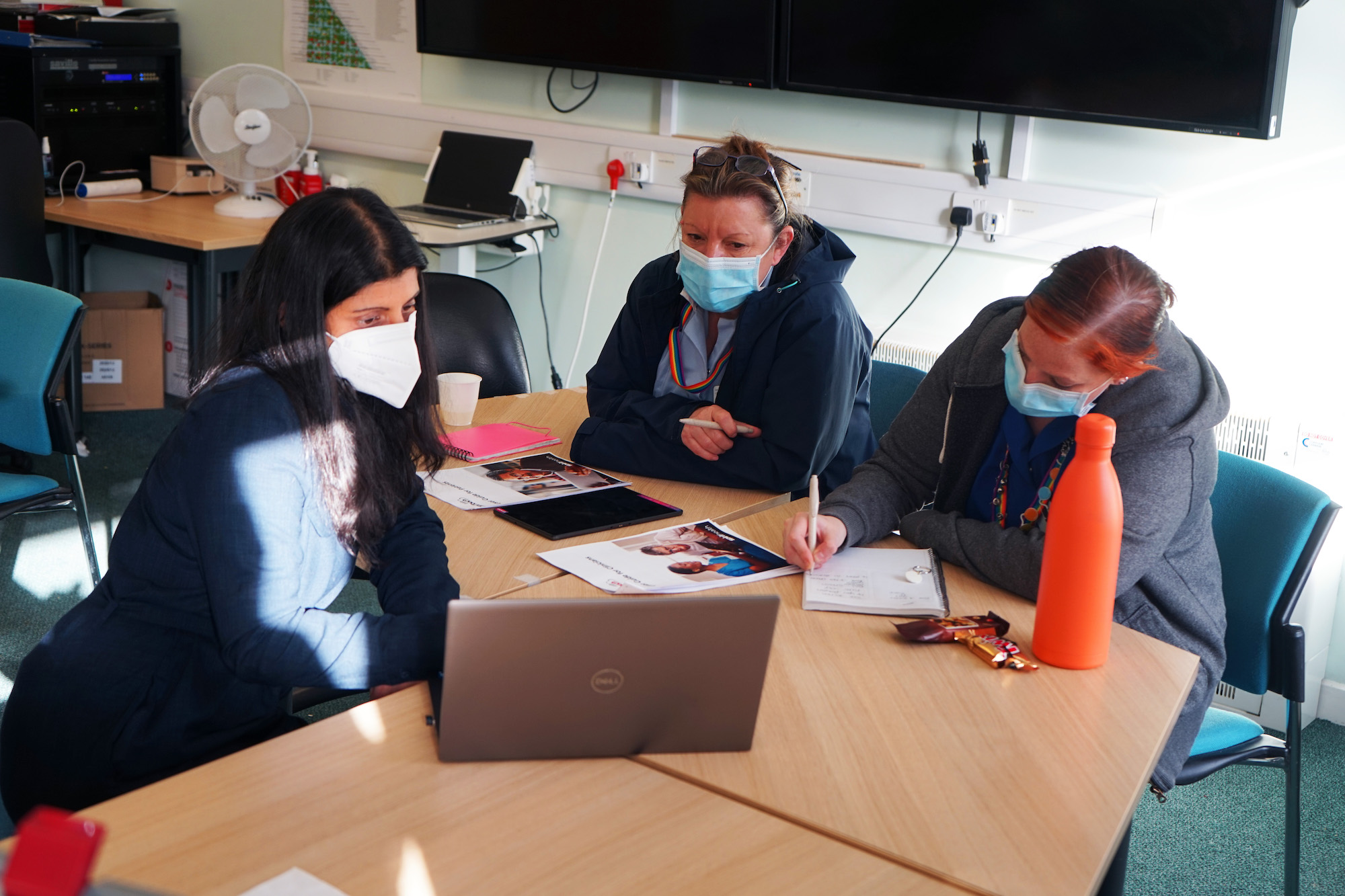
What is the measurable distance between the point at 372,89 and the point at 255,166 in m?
0.47

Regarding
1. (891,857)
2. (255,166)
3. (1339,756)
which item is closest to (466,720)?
(891,857)

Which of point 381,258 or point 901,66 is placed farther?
point 901,66

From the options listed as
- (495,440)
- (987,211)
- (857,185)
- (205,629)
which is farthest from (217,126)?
(205,629)

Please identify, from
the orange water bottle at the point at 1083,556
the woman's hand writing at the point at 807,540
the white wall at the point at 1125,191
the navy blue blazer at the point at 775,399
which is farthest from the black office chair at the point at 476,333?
the orange water bottle at the point at 1083,556

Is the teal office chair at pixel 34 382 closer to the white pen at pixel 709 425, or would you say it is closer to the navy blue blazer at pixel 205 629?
the navy blue blazer at pixel 205 629

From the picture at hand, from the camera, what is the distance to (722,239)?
1.96 m

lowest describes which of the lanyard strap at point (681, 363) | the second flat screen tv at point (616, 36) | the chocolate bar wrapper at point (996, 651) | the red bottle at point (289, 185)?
the chocolate bar wrapper at point (996, 651)

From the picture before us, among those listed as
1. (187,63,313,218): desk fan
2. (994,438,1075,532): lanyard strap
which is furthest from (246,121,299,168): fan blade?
(994,438,1075,532): lanyard strap

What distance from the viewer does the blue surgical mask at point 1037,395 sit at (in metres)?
1.50

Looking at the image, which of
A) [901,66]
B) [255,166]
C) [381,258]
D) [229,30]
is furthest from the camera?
[229,30]

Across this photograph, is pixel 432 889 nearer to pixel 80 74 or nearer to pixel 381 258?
Answer: pixel 381 258

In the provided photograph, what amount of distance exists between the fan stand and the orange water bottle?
3238mm

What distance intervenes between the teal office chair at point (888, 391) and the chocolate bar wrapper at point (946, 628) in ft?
3.00

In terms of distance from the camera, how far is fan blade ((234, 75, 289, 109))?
12.4ft
